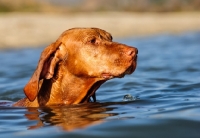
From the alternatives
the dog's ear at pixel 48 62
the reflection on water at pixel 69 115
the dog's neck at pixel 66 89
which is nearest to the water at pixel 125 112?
the reflection on water at pixel 69 115

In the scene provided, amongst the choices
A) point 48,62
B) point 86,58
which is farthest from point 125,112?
point 48,62

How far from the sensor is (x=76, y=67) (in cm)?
693

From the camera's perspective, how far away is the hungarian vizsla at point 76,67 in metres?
6.68

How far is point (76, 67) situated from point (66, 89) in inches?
14.2

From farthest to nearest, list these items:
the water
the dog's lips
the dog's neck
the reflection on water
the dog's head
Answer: the dog's neck < the dog's lips < the dog's head < the reflection on water < the water

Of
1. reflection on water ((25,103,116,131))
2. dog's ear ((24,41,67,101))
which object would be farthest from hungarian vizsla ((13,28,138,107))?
reflection on water ((25,103,116,131))

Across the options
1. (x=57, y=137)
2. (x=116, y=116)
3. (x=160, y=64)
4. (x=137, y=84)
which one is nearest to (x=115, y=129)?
(x=57, y=137)

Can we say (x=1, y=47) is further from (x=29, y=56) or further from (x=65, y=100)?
(x=65, y=100)

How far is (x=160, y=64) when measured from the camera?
45.9 feet

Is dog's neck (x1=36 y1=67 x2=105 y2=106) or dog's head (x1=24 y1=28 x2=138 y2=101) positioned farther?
dog's neck (x1=36 y1=67 x2=105 y2=106)

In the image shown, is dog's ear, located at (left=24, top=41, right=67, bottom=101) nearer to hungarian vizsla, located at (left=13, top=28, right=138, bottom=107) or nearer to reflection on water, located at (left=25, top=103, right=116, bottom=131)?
hungarian vizsla, located at (left=13, top=28, right=138, bottom=107)

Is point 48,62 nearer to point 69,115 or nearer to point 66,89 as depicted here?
point 66,89

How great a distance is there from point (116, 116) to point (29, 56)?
12085 millimetres

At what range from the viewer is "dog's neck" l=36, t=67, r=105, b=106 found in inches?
277
